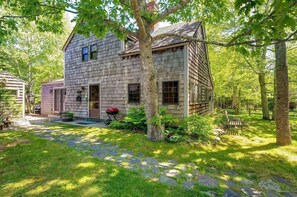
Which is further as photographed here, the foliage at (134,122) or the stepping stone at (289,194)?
the foliage at (134,122)

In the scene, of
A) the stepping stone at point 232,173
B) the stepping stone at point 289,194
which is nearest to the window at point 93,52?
the stepping stone at point 232,173

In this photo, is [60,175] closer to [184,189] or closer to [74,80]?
[184,189]

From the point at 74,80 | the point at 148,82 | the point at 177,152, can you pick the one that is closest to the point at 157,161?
the point at 177,152

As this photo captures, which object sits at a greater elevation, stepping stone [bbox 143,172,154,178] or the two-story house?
the two-story house

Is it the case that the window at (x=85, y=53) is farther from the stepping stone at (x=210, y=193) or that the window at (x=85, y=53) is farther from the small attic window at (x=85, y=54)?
the stepping stone at (x=210, y=193)

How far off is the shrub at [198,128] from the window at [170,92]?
5.20 ft

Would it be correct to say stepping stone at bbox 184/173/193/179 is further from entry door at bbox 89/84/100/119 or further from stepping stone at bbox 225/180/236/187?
entry door at bbox 89/84/100/119

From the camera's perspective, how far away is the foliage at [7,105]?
8653 millimetres

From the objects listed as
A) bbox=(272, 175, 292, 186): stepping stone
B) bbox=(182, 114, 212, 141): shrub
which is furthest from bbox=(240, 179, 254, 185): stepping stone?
bbox=(182, 114, 212, 141): shrub

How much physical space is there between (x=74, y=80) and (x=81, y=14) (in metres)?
8.27

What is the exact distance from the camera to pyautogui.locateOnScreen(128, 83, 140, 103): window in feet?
31.8

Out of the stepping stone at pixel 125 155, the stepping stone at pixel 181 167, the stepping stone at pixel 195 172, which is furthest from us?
the stepping stone at pixel 125 155

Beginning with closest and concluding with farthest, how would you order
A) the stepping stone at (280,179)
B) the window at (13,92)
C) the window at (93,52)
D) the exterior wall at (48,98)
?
the stepping stone at (280,179) → the window at (13,92) → the window at (93,52) → the exterior wall at (48,98)

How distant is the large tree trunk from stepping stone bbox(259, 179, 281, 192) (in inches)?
133
